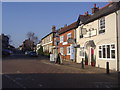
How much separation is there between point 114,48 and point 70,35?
14.9 m

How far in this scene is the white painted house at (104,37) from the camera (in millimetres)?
16875

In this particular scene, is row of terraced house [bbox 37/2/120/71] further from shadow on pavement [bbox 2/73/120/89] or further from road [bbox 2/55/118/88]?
shadow on pavement [bbox 2/73/120/89]

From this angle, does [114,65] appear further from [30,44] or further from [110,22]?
[30,44]

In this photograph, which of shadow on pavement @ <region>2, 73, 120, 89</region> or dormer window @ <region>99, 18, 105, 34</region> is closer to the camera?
shadow on pavement @ <region>2, 73, 120, 89</region>

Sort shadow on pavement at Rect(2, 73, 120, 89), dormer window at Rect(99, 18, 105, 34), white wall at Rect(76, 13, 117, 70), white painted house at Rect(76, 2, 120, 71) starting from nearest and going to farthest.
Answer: shadow on pavement at Rect(2, 73, 120, 89)
white painted house at Rect(76, 2, 120, 71)
white wall at Rect(76, 13, 117, 70)
dormer window at Rect(99, 18, 105, 34)

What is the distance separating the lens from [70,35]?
1236 inches

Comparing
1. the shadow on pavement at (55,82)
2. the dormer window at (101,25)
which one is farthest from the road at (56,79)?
the dormer window at (101,25)

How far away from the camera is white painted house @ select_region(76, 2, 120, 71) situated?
55.4 feet

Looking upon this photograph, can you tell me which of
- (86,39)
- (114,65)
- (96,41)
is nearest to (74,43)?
(86,39)

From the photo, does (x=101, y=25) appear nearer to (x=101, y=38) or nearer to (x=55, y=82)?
(x=101, y=38)

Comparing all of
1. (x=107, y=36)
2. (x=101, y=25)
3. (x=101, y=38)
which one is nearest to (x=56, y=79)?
(x=107, y=36)

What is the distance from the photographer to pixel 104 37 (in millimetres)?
18812

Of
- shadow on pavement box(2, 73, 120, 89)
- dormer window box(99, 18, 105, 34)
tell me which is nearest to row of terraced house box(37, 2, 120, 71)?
dormer window box(99, 18, 105, 34)

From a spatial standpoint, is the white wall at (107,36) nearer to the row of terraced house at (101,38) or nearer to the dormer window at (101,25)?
the row of terraced house at (101,38)
